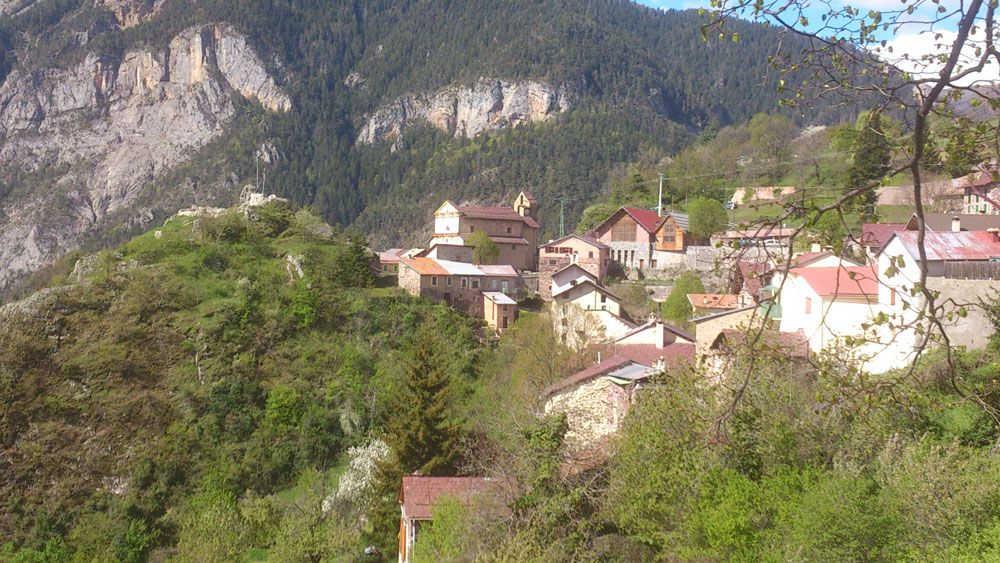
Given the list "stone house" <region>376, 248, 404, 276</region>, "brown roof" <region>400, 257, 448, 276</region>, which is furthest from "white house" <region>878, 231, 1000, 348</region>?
"stone house" <region>376, 248, 404, 276</region>

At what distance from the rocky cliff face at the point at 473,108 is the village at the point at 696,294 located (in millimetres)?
51933

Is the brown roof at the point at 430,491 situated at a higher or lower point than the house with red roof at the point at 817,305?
lower

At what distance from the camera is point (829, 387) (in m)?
4.49

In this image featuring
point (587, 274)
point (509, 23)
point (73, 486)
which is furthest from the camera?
point (509, 23)

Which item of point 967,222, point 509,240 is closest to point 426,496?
point 967,222

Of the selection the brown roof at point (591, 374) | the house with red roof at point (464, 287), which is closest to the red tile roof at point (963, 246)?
the brown roof at point (591, 374)

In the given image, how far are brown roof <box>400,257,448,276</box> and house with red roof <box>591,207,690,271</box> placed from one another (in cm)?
1198

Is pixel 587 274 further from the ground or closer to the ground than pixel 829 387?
closer to the ground

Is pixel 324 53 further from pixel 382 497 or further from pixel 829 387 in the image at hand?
pixel 829 387

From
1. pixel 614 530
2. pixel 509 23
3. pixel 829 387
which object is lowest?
pixel 614 530

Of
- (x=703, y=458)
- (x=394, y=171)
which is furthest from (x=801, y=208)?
(x=394, y=171)

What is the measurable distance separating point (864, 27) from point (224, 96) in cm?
13237

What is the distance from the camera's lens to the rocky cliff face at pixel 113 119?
117 meters

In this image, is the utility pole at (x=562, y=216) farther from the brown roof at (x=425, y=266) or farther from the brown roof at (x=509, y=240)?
the brown roof at (x=425, y=266)
